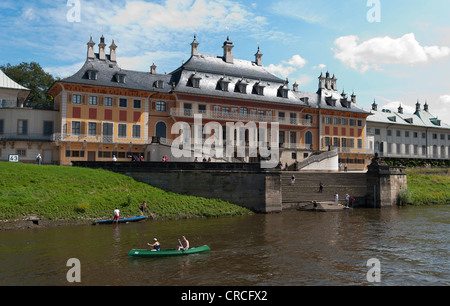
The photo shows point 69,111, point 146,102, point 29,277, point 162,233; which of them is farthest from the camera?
point 146,102

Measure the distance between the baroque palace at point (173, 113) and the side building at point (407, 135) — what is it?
10.7 m

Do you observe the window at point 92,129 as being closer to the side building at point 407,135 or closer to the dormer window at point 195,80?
the dormer window at point 195,80

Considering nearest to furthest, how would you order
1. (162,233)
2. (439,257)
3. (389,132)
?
(439,257), (162,233), (389,132)

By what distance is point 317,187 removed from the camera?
42.8 meters

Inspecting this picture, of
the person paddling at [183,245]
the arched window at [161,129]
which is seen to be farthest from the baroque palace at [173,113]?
the person paddling at [183,245]

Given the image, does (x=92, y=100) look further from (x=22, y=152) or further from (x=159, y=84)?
(x=22, y=152)

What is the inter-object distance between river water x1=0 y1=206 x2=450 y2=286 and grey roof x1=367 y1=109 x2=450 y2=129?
159 feet

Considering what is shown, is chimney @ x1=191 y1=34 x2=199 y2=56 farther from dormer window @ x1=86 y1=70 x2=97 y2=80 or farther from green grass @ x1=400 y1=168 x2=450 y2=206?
green grass @ x1=400 y1=168 x2=450 y2=206

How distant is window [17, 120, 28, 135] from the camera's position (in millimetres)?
45125
